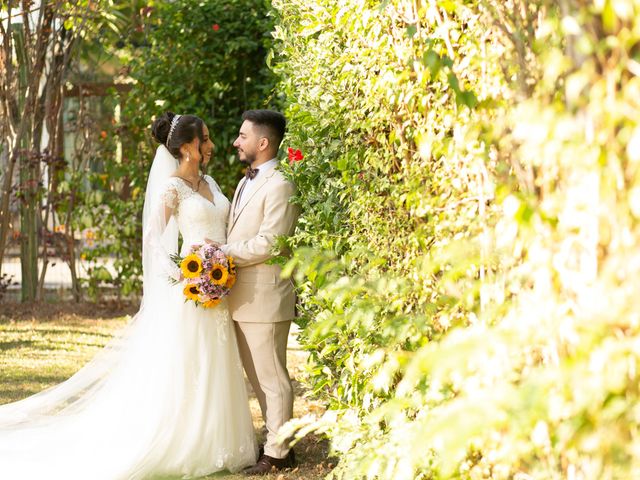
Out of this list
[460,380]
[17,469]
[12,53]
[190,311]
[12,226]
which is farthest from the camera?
[12,226]

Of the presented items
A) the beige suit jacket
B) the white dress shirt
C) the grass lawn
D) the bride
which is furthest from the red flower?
the grass lawn

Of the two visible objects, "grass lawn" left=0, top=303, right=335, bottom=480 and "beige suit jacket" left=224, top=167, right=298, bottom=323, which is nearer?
"beige suit jacket" left=224, top=167, right=298, bottom=323

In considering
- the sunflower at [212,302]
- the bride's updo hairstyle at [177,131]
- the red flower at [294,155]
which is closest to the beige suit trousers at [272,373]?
the sunflower at [212,302]

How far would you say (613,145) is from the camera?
1793 millimetres

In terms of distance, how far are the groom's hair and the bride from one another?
44cm

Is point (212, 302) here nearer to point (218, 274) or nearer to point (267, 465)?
point (218, 274)

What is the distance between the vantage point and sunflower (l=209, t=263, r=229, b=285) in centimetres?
496

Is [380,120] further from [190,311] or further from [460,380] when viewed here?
[190,311]

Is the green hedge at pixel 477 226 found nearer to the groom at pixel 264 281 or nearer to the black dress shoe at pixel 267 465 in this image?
the groom at pixel 264 281

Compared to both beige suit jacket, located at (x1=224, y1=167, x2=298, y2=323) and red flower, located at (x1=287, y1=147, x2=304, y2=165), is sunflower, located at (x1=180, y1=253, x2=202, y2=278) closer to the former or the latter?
beige suit jacket, located at (x1=224, y1=167, x2=298, y2=323)

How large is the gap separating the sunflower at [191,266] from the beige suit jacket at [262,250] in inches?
6.7

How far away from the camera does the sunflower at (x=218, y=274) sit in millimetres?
4961

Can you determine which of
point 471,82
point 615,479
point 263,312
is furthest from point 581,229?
point 263,312

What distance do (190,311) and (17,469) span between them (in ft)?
3.94
